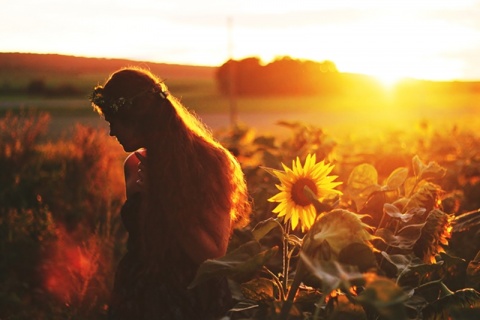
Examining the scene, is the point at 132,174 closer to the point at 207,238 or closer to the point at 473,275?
the point at 207,238

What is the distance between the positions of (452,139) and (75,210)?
3.13m

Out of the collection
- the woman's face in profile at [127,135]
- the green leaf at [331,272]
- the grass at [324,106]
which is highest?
the woman's face in profile at [127,135]

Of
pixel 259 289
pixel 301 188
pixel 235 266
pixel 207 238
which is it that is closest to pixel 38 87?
pixel 207 238

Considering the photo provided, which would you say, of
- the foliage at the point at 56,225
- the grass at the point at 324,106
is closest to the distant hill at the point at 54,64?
the foliage at the point at 56,225

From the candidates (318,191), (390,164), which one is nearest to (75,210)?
(390,164)

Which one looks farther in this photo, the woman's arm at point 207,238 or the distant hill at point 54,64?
the distant hill at point 54,64

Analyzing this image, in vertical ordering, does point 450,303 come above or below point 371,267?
below

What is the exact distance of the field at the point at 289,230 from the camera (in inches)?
64.4

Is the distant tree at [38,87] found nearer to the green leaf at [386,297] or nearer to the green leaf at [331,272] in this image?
the green leaf at [331,272]

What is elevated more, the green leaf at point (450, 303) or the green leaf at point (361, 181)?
the green leaf at point (361, 181)

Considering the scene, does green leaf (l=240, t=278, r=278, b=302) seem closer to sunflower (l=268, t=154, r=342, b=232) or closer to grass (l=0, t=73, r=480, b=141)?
sunflower (l=268, t=154, r=342, b=232)

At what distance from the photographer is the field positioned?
64.4 inches

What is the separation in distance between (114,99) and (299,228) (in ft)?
3.13

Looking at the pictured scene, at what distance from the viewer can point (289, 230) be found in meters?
2.33
